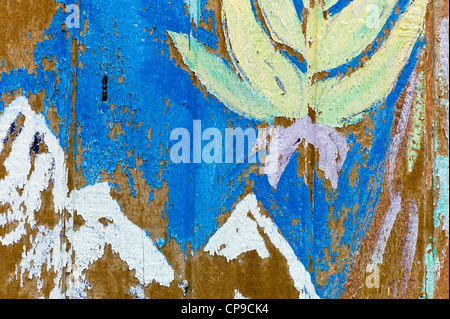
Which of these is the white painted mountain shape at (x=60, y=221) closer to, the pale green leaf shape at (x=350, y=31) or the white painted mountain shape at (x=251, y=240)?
the white painted mountain shape at (x=251, y=240)

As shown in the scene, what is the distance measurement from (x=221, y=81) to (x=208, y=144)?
13 cm

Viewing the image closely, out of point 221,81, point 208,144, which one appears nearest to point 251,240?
point 208,144

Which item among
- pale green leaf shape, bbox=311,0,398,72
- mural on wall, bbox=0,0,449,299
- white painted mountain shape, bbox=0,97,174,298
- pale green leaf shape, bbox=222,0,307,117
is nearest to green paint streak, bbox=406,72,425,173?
mural on wall, bbox=0,0,449,299

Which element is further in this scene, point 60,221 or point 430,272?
point 430,272

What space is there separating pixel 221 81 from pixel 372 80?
0.32 meters

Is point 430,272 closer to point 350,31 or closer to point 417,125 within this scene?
point 417,125

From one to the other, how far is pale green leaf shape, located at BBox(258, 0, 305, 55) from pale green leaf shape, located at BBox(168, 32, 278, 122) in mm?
119

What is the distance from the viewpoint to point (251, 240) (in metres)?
0.76

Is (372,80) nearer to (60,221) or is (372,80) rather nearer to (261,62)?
(261,62)

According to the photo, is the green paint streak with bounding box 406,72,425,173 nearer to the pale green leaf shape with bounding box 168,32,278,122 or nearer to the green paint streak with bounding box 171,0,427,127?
the green paint streak with bounding box 171,0,427,127

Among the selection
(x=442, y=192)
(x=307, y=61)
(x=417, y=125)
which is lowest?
(x=442, y=192)

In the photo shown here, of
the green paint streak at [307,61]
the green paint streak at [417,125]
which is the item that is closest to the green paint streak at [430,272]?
the green paint streak at [417,125]

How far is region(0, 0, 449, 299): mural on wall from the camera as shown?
704 millimetres

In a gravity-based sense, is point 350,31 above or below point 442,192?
above
